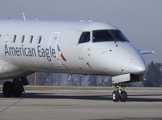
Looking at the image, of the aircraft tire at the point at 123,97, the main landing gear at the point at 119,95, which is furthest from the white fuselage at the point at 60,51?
→ the aircraft tire at the point at 123,97

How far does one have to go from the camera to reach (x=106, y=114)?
23891 mm

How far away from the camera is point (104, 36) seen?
3294cm

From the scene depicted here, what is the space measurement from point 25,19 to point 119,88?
30.1 feet

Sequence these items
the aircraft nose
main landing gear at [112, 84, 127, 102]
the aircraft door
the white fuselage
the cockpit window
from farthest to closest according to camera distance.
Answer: the aircraft door
the cockpit window
the white fuselage
main landing gear at [112, 84, 127, 102]
the aircraft nose

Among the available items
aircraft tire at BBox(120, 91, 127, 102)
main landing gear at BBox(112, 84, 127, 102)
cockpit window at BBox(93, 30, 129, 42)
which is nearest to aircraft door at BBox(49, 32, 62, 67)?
cockpit window at BBox(93, 30, 129, 42)

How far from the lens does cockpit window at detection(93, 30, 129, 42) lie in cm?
3275

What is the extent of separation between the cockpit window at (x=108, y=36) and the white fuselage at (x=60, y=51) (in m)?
0.20

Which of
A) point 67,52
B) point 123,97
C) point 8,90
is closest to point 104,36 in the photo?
point 67,52

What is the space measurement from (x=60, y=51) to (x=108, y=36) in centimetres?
259

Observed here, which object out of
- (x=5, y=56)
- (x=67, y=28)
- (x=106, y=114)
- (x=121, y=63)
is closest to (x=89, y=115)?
A: (x=106, y=114)

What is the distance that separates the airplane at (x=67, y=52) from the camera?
31.3 meters

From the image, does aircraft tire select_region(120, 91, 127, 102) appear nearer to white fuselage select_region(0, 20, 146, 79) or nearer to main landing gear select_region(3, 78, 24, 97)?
white fuselage select_region(0, 20, 146, 79)

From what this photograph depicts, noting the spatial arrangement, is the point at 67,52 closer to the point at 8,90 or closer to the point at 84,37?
the point at 84,37

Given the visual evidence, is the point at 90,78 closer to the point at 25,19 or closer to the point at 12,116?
the point at 25,19
